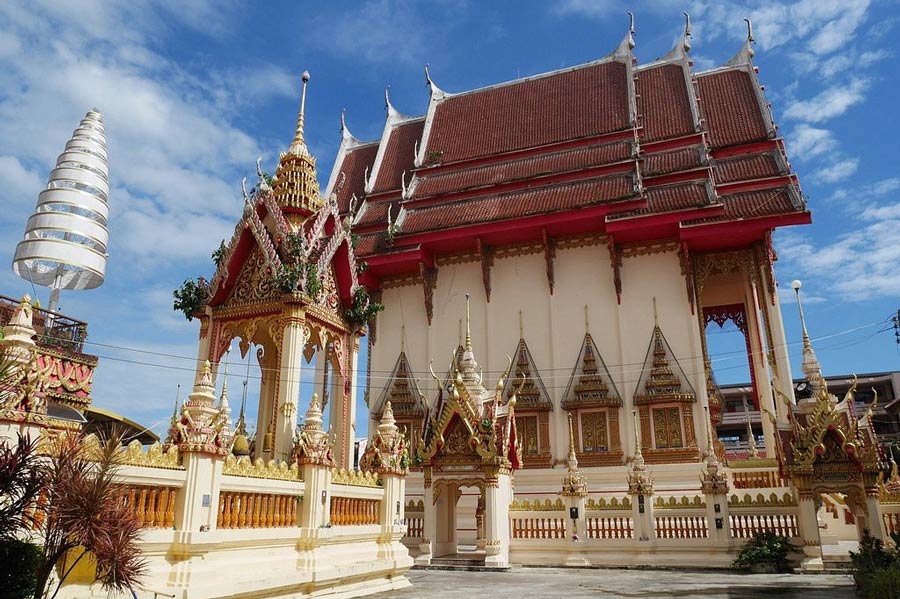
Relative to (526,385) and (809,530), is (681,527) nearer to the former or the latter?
(809,530)

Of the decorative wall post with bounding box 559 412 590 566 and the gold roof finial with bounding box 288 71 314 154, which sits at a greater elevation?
the gold roof finial with bounding box 288 71 314 154

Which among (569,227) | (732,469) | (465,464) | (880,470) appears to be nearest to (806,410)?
(880,470)

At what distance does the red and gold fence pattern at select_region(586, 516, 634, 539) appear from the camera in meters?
11.9

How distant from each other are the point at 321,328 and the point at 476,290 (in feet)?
32.4

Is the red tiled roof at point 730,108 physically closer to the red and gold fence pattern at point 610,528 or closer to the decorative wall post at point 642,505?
the decorative wall post at point 642,505

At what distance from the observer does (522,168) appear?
20.4 metres

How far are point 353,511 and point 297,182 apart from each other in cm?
524

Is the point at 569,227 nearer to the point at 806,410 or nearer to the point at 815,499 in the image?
the point at 806,410

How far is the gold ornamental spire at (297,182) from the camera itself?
33.5 feet

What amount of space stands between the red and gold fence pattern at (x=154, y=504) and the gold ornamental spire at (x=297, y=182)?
5.72 meters

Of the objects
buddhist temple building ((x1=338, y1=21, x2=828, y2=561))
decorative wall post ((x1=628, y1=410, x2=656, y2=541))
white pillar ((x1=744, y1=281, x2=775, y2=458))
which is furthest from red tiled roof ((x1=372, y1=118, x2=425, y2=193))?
decorative wall post ((x1=628, y1=410, x2=656, y2=541))

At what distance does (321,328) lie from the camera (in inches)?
376

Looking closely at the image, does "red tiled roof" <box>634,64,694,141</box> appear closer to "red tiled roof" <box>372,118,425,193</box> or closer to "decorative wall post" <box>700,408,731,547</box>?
"red tiled roof" <box>372,118,425,193</box>

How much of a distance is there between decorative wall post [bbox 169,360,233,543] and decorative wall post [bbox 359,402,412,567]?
3.43 metres
